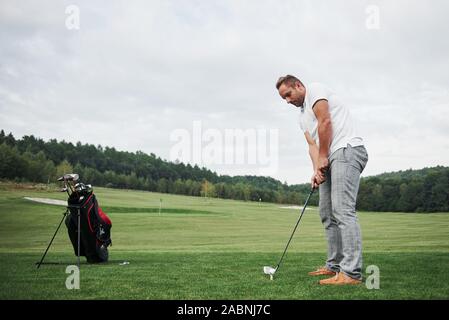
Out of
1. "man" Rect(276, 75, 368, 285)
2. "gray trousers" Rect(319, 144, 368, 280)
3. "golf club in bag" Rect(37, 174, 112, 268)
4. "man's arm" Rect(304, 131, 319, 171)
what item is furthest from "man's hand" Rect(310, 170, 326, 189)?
"golf club in bag" Rect(37, 174, 112, 268)

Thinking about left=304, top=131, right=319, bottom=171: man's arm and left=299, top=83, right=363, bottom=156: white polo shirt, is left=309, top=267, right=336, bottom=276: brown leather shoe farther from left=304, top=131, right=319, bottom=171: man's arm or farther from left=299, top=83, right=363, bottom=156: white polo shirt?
left=299, top=83, right=363, bottom=156: white polo shirt

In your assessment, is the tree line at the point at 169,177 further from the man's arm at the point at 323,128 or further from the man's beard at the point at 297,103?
the man's arm at the point at 323,128

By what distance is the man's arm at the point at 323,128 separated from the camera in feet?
17.4

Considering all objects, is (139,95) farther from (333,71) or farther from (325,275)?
(325,275)

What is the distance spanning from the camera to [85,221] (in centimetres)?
737

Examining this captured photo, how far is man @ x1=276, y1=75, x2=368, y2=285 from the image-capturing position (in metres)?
5.12

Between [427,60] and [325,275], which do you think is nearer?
[325,275]

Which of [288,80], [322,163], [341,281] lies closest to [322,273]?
[341,281]

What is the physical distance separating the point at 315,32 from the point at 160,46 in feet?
48.7

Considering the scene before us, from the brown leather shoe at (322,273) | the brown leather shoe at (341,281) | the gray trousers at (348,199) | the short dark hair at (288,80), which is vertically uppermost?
the short dark hair at (288,80)

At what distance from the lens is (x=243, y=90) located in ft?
145

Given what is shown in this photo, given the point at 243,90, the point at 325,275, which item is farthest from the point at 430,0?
the point at 243,90

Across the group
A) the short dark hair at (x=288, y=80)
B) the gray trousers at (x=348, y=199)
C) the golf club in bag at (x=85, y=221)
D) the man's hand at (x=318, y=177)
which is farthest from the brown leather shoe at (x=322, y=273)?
the golf club in bag at (x=85, y=221)

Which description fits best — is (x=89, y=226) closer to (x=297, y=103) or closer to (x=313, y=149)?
(x=313, y=149)
